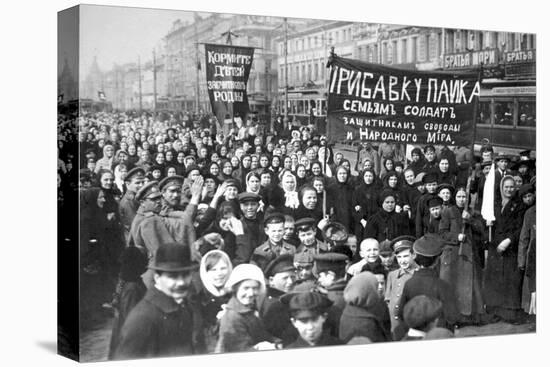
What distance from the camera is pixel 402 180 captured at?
13.3 m

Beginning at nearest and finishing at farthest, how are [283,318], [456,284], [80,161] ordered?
[80,161]
[283,318]
[456,284]

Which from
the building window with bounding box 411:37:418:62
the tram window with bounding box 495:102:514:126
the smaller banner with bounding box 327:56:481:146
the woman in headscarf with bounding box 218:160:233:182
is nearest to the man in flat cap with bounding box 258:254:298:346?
the woman in headscarf with bounding box 218:160:233:182

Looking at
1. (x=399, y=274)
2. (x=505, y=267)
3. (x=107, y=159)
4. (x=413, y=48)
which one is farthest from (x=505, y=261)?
(x=107, y=159)

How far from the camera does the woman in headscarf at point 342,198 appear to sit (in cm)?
1293

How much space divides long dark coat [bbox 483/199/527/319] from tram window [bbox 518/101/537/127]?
2.80 ft

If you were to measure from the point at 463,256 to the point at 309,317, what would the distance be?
1.89 meters

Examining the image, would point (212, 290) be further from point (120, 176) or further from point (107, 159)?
point (107, 159)

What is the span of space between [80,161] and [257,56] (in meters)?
2.12

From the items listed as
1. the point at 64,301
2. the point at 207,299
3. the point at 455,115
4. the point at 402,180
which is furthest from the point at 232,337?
the point at 455,115

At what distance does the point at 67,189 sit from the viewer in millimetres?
11992

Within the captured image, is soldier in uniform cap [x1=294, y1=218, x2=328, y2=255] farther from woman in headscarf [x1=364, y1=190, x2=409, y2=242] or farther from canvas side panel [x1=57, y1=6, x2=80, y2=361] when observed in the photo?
canvas side panel [x1=57, y1=6, x2=80, y2=361]

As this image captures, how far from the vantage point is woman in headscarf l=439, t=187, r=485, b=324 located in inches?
530

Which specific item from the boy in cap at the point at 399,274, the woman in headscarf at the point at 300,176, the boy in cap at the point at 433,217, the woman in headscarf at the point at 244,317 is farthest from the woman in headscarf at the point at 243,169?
the boy in cap at the point at 433,217

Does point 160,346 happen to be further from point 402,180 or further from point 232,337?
point 402,180
